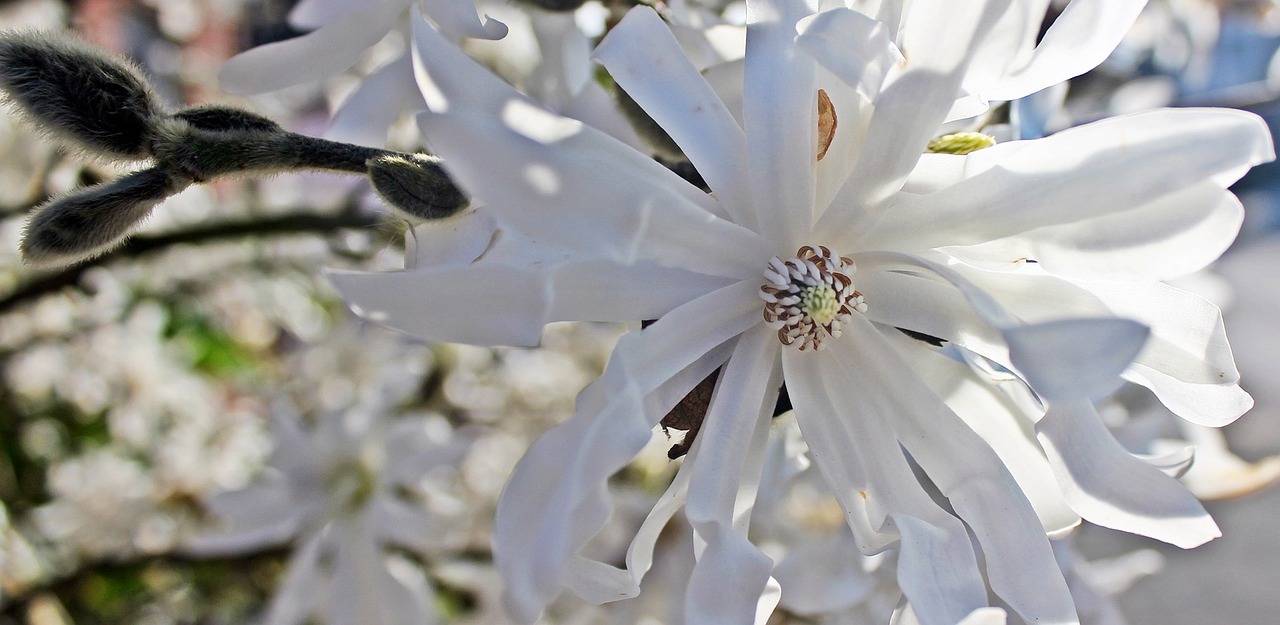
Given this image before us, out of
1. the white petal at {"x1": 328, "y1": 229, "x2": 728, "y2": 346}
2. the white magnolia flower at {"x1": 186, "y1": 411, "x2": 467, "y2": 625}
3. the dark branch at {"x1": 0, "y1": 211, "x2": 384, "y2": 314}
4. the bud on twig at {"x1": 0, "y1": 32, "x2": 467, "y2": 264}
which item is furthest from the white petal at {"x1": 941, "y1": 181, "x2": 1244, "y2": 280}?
the white magnolia flower at {"x1": 186, "y1": 411, "x2": 467, "y2": 625}

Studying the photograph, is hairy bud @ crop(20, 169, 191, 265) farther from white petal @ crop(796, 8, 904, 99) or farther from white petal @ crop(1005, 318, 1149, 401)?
white petal @ crop(1005, 318, 1149, 401)

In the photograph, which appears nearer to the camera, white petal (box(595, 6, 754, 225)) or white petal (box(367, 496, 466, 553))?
white petal (box(595, 6, 754, 225))

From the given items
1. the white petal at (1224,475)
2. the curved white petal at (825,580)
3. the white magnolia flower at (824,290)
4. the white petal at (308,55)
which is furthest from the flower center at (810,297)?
the white petal at (1224,475)

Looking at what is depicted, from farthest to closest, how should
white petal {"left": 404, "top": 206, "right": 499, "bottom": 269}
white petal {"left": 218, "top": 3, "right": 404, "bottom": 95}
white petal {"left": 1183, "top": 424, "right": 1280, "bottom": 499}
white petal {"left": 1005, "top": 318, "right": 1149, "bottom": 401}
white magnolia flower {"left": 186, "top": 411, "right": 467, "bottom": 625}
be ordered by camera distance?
white magnolia flower {"left": 186, "top": 411, "right": 467, "bottom": 625}, white petal {"left": 1183, "top": 424, "right": 1280, "bottom": 499}, white petal {"left": 218, "top": 3, "right": 404, "bottom": 95}, white petal {"left": 404, "top": 206, "right": 499, "bottom": 269}, white petal {"left": 1005, "top": 318, "right": 1149, "bottom": 401}

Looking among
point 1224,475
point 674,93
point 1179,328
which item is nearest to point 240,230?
point 674,93

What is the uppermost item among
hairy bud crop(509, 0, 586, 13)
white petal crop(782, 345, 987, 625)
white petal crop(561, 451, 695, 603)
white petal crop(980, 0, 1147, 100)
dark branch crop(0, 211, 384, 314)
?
white petal crop(980, 0, 1147, 100)

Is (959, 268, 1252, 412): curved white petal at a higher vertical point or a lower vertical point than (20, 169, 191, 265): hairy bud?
higher

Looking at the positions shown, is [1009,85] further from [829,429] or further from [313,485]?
[313,485]
